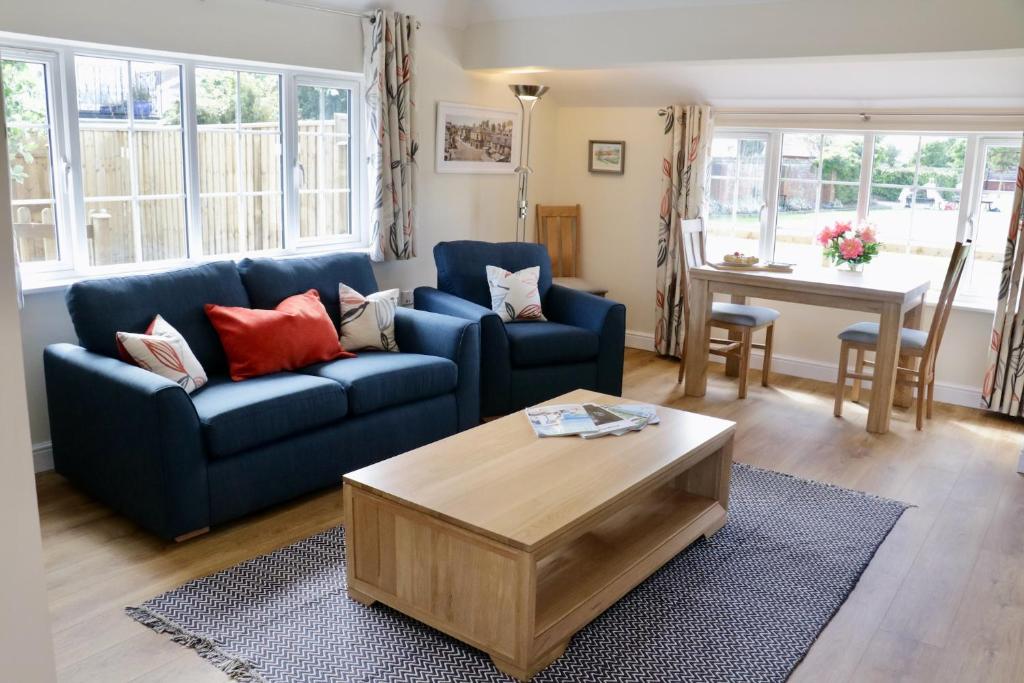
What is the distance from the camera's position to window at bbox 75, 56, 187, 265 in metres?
3.83

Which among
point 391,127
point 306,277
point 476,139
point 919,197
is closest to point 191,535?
point 306,277

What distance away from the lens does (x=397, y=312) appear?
14.3ft

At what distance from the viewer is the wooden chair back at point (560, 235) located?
20.8ft

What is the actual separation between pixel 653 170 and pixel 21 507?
505 centimetres

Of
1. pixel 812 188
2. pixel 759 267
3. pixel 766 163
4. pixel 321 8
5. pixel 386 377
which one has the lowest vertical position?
pixel 386 377

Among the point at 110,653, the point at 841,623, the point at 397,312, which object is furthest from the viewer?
the point at 397,312

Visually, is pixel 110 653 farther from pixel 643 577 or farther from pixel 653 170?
pixel 653 170

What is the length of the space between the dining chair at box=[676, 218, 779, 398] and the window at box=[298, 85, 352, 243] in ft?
6.66

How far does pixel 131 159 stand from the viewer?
3.98 metres

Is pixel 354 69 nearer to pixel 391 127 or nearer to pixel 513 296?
pixel 391 127

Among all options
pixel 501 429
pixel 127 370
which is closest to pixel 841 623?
pixel 501 429

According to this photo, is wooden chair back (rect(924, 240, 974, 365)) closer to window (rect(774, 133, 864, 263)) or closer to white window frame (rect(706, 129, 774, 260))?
window (rect(774, 133, 864, 263))

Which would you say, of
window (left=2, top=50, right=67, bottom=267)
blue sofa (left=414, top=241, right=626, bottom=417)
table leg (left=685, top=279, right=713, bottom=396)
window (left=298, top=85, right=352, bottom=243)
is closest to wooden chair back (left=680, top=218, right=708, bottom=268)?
table leg (left=685, top=279, right=713, bottom=396)

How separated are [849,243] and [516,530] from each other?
3.34m
